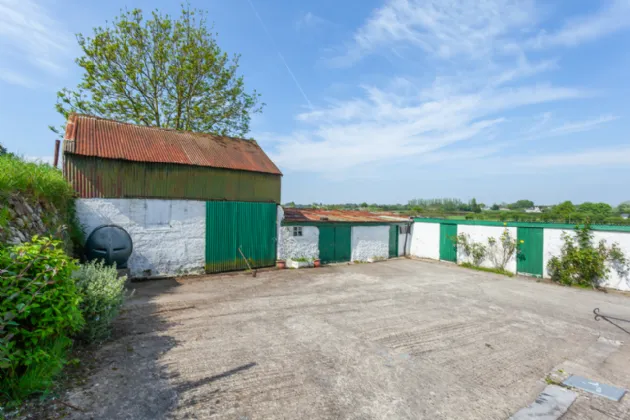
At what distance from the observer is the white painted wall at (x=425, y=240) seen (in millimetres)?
17531

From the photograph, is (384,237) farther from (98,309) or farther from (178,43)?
(178,43)

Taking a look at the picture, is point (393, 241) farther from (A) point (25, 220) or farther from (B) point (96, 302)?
(A) point (25, 220)

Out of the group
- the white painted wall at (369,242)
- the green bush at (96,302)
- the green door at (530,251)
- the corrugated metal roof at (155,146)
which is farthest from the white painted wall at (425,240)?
the green bush at (96,302)

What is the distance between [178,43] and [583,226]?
2195 centimetres

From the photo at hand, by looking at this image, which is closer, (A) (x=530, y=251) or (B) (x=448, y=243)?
(A) (x=530, y=251)

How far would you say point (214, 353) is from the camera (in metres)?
5.15

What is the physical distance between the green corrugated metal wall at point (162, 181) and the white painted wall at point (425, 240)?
9547mm

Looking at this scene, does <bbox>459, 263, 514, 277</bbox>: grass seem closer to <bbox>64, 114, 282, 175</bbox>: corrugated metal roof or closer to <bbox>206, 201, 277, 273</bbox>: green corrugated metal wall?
<bbox>206, 201, 277, 273</bbox>: green corrugated metal wall

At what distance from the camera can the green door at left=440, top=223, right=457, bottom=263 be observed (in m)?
16.5

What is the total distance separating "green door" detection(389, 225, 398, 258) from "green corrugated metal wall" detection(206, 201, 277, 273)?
7666 mm

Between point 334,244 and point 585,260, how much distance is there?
34.1 ft

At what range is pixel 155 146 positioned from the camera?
39.2 feet

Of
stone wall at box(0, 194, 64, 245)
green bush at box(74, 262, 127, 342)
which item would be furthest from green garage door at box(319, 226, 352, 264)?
green bush at box(74, 262, 127, 342)

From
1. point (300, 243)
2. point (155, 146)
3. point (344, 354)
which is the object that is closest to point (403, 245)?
point (300, 243)
